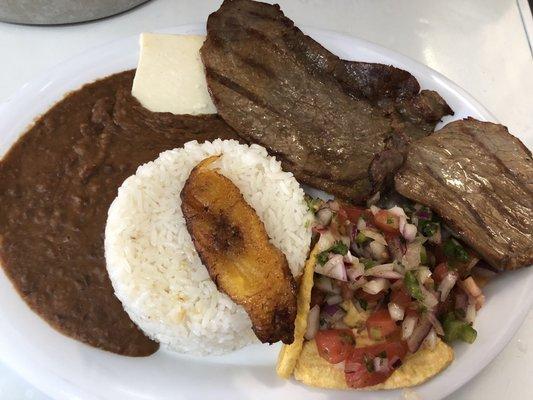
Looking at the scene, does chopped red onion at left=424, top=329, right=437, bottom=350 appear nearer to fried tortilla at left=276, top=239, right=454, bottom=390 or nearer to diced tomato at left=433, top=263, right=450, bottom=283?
fried tortilla at left=276, top=239, right=454, bottom=390

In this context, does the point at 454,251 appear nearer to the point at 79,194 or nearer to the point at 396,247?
the point at 396,247

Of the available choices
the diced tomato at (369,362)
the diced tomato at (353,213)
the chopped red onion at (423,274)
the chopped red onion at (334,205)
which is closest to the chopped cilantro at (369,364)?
the diced tomato at (369,362)

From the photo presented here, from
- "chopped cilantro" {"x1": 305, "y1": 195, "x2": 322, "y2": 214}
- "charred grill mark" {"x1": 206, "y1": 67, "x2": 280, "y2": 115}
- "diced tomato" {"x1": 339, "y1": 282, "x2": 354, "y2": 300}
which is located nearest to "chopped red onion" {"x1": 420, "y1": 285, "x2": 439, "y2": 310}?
"diced tomato" {"x1": 339, "y1": 282, "x2": 354, "y2": 300}

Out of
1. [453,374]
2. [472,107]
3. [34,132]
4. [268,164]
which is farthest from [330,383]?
[34,132]

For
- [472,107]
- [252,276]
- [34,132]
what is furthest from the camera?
[472,107]

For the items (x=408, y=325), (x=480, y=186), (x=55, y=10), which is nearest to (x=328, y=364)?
(x=408, y=325)

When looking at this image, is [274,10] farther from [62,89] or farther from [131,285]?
[131,285]

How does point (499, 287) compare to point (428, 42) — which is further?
point (428, 42)
